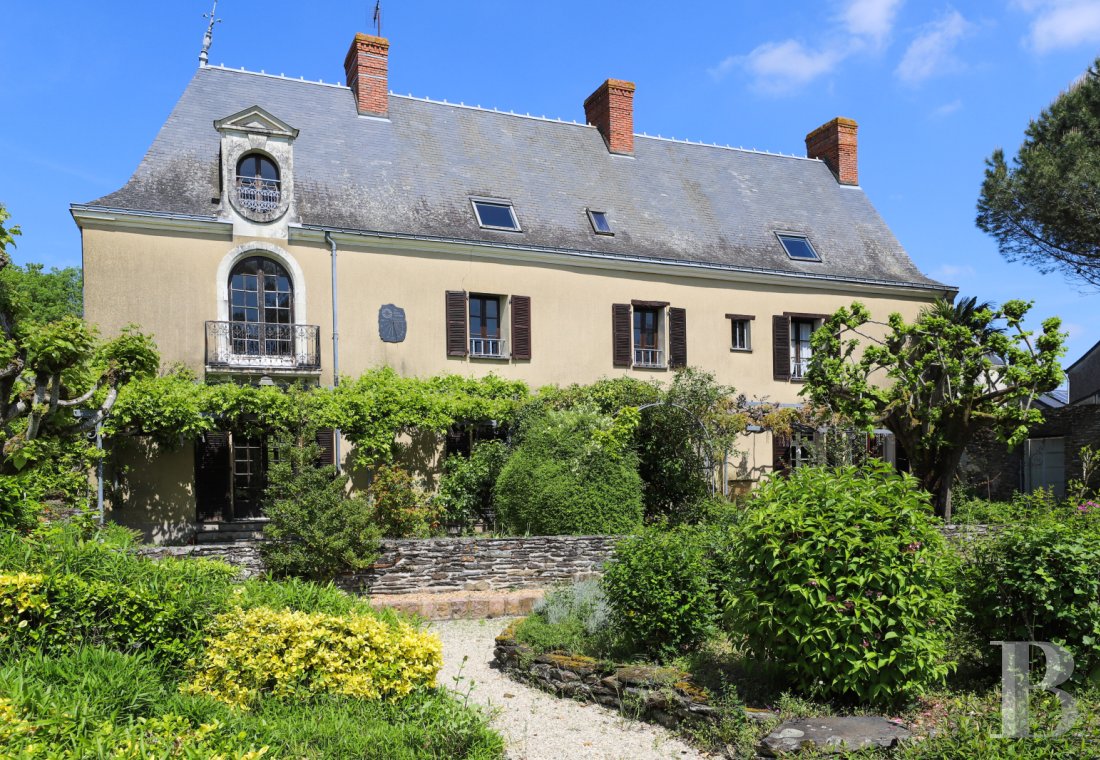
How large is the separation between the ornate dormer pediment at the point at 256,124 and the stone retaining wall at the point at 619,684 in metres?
11.8

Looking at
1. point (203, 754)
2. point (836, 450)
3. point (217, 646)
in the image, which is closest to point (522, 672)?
point (217, 646)

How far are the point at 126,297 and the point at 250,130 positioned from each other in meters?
3.90

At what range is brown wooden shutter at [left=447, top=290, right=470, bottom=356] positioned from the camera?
684 inches

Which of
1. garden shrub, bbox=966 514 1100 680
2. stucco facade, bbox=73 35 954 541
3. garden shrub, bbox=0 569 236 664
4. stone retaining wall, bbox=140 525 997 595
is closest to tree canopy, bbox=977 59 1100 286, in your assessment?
stucco facade, bbox=73 35 954 541

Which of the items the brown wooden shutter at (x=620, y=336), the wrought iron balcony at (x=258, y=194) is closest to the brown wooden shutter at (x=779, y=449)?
the brown wooden shutter at (x=620, y=336)

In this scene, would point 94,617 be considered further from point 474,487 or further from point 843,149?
point 843,149

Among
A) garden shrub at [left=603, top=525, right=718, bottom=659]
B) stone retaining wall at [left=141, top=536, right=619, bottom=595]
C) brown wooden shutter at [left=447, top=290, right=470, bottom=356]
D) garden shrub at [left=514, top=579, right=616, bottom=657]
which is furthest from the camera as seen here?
brown wooden shutter at [left=447, top=290, right=470, bottom=356]

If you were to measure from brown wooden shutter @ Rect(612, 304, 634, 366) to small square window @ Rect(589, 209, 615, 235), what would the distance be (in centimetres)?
177

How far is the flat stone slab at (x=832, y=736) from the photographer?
539 cm

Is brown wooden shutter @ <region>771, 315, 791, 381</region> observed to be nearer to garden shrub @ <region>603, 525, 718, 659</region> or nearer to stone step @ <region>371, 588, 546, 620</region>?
stone step @ <region>371, 588, 546, 620</region>

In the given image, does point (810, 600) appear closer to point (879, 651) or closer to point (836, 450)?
point (879, 651)

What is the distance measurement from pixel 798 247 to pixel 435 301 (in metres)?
9.58

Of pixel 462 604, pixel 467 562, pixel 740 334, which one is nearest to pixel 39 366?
pixel 462 604

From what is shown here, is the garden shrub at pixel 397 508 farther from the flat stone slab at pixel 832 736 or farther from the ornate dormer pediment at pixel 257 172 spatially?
the flat stone slab at pixel 832 736
